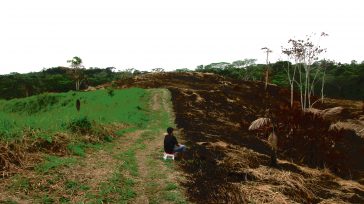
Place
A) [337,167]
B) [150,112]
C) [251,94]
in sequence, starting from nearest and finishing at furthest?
[337,167], [150,112], [251,94]

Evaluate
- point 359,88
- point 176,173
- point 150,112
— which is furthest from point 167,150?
point 359,88

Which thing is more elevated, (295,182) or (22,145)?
(22,145)

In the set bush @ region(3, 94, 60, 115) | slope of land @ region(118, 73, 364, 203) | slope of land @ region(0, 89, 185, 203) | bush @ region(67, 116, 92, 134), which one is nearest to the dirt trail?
slope of land @ region(0, 89, 185, 203)

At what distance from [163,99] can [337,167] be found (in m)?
19.8

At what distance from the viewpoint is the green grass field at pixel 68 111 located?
1259 cm

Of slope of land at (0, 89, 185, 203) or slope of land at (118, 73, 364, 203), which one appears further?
slope of land at (118, 73, 364, 203)

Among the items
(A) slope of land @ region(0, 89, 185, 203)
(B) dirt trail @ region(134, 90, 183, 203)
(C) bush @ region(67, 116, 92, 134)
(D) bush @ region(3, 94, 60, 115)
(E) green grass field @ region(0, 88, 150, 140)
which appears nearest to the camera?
(A) slope of land @ region(0, 89, 185, 203)

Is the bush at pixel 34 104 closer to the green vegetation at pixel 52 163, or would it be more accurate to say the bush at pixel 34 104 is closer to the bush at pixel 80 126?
the bush at pixel 80 126

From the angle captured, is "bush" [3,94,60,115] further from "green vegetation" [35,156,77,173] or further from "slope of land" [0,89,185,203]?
"green vegetation" [35,156,77,173]

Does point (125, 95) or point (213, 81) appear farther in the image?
point (213, 81)

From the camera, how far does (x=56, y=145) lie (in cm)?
1216

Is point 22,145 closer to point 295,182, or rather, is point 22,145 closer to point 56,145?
point 56,145

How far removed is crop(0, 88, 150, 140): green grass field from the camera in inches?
496

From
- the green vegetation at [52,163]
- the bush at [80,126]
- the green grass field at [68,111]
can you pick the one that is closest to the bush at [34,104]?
the green grass field at [68,111]
